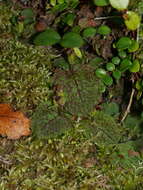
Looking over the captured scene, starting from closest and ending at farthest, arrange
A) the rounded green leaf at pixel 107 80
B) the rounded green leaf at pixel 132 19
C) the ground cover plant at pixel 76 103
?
the rounded green leaf at pixel 132 19
the ground cover plant at pixel 76 103
the rounded green leaf at pixel 107 80

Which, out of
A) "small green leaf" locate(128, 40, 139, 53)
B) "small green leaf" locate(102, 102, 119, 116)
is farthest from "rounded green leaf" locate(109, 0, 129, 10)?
"small green leaf" locate(102, 102, 119, 116)

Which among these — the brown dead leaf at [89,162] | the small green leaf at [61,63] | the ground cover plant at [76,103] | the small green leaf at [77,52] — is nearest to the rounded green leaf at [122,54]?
the ground cover plant at [76,103]

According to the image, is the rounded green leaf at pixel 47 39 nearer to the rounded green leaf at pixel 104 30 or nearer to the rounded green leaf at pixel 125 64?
the rounded green leaf at pixel 104 30

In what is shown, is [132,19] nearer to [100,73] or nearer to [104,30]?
[104,30]

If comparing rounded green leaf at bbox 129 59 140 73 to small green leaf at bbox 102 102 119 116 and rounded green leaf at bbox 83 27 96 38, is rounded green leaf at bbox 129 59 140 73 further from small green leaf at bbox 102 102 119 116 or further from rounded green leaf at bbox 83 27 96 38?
small green leaf at bbox 102 102 119 116

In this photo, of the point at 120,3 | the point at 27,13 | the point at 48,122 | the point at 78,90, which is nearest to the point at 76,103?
the point at 78,90

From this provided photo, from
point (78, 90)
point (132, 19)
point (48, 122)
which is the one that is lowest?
point (48, 122)
